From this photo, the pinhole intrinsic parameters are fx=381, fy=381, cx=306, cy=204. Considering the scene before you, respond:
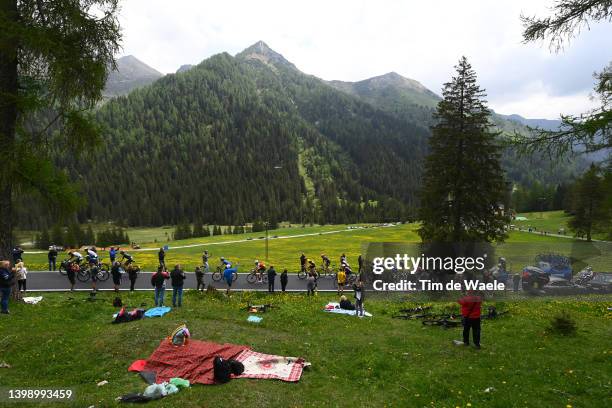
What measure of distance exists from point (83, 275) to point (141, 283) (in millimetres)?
3871

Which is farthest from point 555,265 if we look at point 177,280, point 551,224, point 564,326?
point 551,224

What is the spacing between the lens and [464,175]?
26.6 meters

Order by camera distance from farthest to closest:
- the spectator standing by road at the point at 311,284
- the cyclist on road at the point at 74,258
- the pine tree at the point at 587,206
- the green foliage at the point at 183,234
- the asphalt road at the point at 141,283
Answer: the green foliage at the point at 183,234
the pine tree at the point at 587,206
the cyclist on road at the point at 74,258
the spectator standing by road at the point at 311,284
the asphalt road at the point at 141,283

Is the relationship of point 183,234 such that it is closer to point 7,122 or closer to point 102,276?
point 102,276

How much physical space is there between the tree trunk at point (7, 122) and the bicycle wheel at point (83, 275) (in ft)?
35.1

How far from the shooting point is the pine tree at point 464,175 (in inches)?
1041

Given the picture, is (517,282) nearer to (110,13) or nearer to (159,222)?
(110,13)

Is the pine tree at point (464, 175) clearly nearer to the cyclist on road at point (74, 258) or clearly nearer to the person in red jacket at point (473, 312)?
the person in red jacket at point (473, 312)

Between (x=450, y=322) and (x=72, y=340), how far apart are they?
15.3m

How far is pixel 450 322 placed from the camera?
17.3 meters

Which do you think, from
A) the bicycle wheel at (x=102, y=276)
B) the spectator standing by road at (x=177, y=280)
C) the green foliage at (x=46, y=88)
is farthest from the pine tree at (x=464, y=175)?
the bicycle wheel at (x=102, y=276)

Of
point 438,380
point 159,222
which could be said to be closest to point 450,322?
point 438,380

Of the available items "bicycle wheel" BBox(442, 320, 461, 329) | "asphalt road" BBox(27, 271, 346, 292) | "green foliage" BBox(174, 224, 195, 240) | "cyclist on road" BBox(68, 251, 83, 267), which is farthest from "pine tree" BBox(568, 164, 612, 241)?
"green foliage" BBox(174, 224, 195, 240)

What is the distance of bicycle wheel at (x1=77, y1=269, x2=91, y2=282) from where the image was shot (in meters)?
26.7
